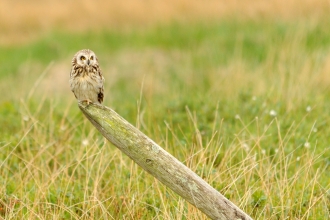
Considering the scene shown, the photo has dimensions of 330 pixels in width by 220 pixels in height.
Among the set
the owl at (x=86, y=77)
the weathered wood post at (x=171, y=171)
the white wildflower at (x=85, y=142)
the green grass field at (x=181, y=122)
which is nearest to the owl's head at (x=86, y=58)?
the owl at (x=86, y=77)

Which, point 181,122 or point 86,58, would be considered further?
point 181,122

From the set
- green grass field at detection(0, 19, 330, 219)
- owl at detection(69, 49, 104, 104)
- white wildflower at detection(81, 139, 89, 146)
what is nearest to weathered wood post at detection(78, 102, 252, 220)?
green grass field at detection(0, 19, 330, 219)

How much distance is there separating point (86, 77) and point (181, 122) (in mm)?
2506

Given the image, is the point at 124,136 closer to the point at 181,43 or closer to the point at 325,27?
the point at 325,27

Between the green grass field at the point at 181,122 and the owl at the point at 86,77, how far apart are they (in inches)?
17.7

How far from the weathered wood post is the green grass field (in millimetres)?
683

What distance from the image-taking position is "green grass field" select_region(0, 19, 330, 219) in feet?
17.5

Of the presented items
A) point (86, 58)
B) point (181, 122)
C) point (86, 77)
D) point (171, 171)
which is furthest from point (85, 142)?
point (171, 171)

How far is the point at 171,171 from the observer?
4.11 m

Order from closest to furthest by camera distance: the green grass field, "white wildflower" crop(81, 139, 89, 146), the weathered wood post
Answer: the weathered wood post
the green grass field
"white wildflower" crop(81, 139, 89, 146)

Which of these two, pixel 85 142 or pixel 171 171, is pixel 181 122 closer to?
pixel 85 142

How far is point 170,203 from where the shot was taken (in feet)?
17.5

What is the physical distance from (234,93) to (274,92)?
0.61 meters

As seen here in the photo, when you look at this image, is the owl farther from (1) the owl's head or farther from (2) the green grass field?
(2) the green grass field
